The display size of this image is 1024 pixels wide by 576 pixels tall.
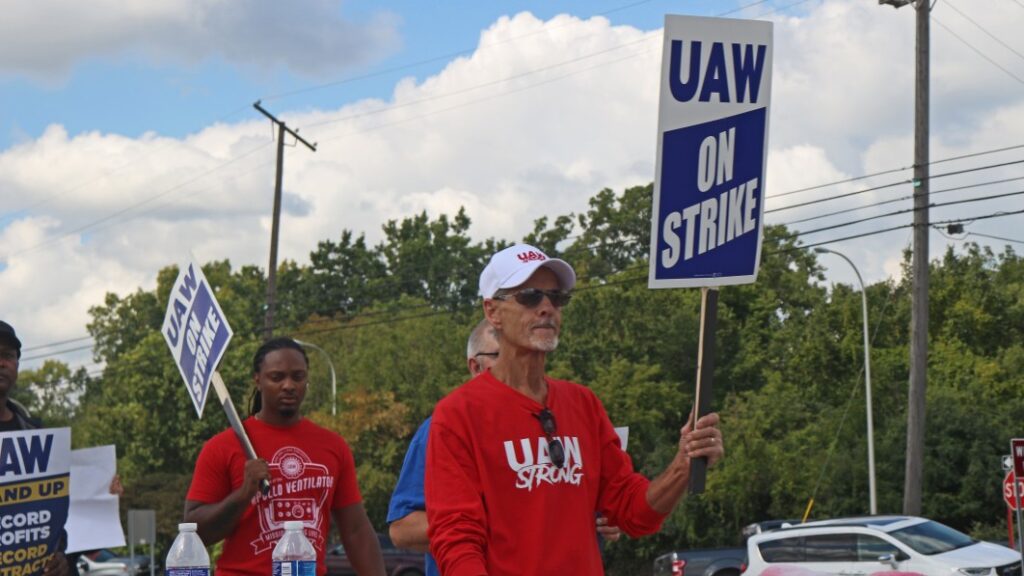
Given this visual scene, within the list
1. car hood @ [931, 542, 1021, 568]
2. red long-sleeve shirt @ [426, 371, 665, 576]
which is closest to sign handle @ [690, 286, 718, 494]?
red long-sleeve shirt @ [426, 371, 665, 576]

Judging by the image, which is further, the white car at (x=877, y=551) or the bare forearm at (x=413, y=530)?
the white car at (x=877, y=551)

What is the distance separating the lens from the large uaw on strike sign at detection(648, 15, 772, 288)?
465cm

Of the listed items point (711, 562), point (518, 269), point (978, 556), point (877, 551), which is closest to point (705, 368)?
point (518, 269)

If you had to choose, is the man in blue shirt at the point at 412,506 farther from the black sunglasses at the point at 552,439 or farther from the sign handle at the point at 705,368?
the sign handle at the point at 705,368

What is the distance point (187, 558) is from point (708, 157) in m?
2.19

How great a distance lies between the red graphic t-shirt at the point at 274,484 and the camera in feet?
20.6

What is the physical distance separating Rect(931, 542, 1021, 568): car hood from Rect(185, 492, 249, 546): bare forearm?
17283 millimetres

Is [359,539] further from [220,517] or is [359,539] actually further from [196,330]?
[196,330]

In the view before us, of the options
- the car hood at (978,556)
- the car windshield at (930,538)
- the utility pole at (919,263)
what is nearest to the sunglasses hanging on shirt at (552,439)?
the car hood at (978,556)

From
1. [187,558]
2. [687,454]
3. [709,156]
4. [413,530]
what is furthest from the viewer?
[413,530]

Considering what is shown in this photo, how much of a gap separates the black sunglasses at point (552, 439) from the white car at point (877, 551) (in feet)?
55.2

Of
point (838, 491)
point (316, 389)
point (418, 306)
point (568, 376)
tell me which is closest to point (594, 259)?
point (418, 306)

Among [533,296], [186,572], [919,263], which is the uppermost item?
[919,263]

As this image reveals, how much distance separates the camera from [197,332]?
7.12 m
